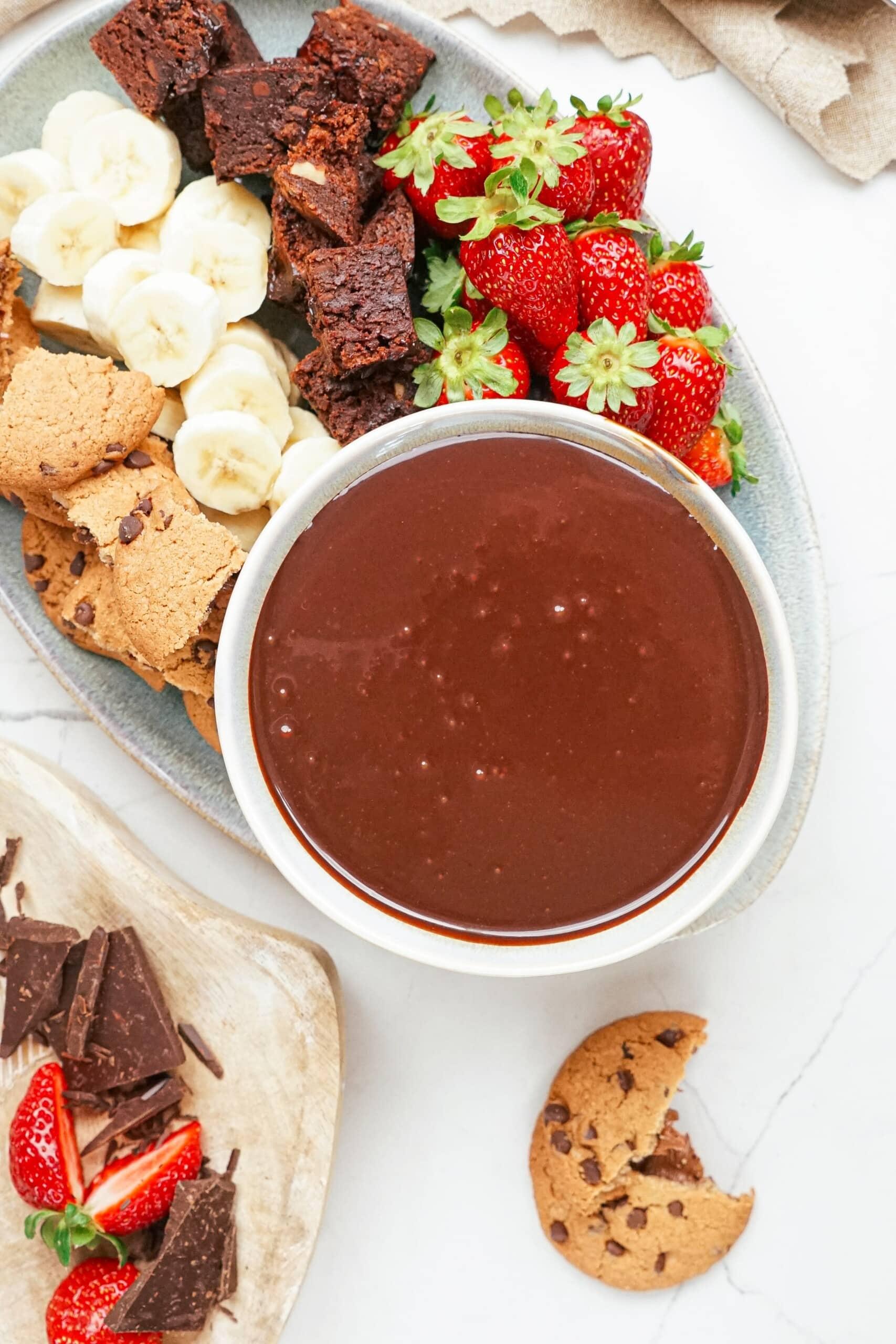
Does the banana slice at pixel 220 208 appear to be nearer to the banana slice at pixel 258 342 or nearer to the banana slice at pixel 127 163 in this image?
the banana slice at pixel 127 163

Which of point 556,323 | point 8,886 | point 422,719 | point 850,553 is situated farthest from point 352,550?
point 850,553

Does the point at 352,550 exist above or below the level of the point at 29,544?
above

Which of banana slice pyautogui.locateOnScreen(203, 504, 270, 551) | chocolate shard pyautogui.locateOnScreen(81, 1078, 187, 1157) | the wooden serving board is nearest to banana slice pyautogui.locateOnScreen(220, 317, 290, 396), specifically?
banana slice pyautogui.locateOnScreen(203, 504, 270, 551)

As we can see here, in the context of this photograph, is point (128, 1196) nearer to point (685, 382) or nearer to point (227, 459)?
point (227, 459)

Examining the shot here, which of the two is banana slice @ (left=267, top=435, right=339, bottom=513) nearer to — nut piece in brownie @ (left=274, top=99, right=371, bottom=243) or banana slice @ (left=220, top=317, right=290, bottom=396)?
banana slice @ (left=220, top=317, right=290, bottom=396)

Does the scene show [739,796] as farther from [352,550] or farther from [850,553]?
[850,553]

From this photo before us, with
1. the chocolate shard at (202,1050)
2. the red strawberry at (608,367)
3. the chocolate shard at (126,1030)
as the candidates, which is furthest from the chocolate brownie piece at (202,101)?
the chocolate shard at (202,1050)
